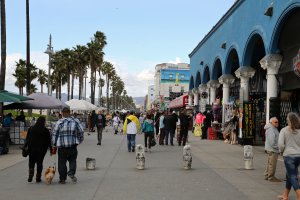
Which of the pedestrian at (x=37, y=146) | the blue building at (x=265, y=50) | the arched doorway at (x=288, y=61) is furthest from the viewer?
the arched doorway at (x=288, y=61)

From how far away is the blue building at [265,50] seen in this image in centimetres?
1844

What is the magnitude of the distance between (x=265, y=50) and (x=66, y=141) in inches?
494

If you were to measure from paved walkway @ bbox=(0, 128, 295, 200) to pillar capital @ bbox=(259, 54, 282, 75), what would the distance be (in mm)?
5296

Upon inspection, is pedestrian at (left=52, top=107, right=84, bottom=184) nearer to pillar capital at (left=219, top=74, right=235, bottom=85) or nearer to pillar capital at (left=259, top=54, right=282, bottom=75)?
pillar capital at (left=259, top=54, right=282, bottom=75)

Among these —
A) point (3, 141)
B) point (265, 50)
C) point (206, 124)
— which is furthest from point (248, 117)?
point (3, 141)

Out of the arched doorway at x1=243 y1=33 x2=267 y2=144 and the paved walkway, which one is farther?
the arched doorway at x1=243 y1=33 x2=267 y2=144

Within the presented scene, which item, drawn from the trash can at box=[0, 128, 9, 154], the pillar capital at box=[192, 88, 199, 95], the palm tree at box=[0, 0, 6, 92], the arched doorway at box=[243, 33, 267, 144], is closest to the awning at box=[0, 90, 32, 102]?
the trash can at box=[0, 128, 9, 154]

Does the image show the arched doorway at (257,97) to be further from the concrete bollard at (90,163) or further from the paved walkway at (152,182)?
the concrete bollard at (90,163)

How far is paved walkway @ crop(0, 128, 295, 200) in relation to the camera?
8852 millimetres

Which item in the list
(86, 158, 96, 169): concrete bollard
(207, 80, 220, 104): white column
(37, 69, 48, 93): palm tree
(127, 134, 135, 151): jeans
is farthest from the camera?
(37, 69, 48, 93): palm tree

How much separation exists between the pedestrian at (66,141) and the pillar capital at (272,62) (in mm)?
11286

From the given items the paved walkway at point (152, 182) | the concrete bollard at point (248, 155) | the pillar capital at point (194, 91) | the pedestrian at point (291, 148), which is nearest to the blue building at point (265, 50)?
the concrete bollard at point (248, 155)

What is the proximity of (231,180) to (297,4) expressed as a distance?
774 cm

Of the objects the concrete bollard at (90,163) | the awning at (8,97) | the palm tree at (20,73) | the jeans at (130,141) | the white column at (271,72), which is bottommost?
the concrete bollard at (90,163)
